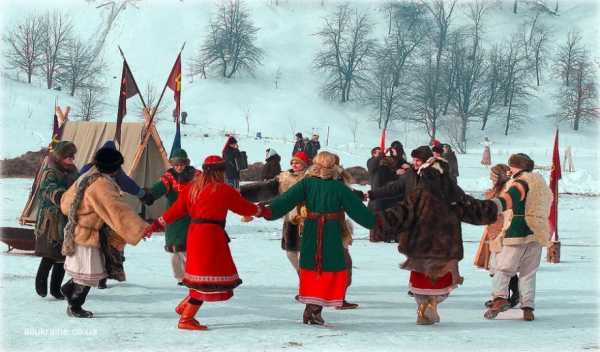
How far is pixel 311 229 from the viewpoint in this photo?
839 cm

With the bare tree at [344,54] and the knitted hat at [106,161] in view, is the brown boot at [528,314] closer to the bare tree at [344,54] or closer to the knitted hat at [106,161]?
the knitted hat at [106,161]

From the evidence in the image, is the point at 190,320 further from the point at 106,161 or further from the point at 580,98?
the point at 580,98

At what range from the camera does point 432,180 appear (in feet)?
28.0

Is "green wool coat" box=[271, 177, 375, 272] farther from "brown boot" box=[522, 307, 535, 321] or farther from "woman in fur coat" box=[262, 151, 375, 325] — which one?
"brown boot" box=[522, 307, 535, 321]

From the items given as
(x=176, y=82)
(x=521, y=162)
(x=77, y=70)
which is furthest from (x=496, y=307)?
(x=77, y=70)

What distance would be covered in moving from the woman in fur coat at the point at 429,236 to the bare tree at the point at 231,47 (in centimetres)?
6587

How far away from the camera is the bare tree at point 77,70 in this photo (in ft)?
217

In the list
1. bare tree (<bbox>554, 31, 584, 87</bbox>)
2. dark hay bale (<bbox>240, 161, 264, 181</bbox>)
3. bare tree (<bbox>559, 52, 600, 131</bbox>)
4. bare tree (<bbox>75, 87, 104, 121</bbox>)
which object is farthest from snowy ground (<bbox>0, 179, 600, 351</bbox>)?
bare tree (<bbox>554, 31, 584, 87</bbox>)

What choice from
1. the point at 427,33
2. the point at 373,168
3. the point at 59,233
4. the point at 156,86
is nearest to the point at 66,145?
the point at 59,233

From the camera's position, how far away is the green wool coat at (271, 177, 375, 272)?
832cm

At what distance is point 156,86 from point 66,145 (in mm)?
60210

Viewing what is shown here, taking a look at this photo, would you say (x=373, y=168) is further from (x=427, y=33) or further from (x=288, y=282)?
(x=427, y=33)

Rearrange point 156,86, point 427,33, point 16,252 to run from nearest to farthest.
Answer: point 16,252 < point 156,86 < point 427,33

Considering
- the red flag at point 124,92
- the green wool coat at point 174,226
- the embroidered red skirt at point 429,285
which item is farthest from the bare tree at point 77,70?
the embroidered red skirt at point 429,285
